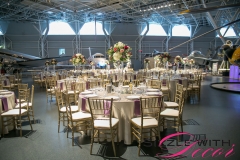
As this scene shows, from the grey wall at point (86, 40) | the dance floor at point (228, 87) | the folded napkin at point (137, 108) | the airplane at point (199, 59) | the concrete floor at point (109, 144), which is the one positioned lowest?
the concrete floor at point (109, 144)

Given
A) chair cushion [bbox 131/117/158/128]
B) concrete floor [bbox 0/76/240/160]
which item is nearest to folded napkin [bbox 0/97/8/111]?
concrete floor [bbox 0/76/240/160]

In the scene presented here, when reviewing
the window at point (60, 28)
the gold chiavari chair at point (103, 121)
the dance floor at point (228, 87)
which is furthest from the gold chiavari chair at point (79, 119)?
the window at point (60, 28)

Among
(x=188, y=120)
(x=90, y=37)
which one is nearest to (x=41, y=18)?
(x=90, y=37)

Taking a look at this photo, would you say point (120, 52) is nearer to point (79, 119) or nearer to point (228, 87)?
point (79, 119)

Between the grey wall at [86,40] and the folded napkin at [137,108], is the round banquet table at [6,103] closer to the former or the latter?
the folded napkin at [137,108]

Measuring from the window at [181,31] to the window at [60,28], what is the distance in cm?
1240

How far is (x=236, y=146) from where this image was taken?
304 cm

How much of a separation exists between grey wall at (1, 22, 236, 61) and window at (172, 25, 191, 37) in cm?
60

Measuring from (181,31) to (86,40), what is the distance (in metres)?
12.0

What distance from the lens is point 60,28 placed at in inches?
A: 783

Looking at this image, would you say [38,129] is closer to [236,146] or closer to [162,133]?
[162,133]

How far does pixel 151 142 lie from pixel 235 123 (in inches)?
91.1

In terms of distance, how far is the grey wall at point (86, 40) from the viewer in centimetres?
1844

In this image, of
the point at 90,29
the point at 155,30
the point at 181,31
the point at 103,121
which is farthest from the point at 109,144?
the point at 181,31
